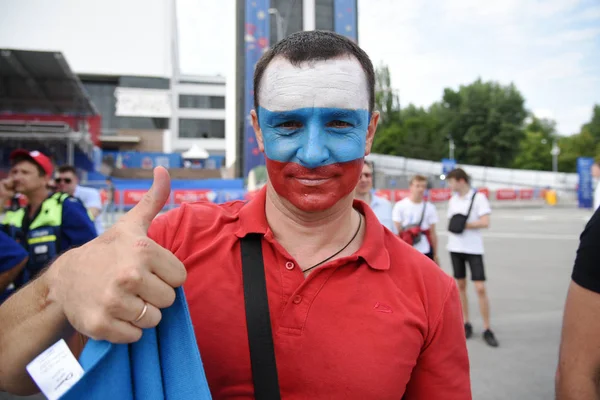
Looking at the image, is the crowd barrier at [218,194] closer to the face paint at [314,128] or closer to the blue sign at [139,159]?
the face paint at [314,128]

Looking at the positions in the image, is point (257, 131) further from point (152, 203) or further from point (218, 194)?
point (218, 194)

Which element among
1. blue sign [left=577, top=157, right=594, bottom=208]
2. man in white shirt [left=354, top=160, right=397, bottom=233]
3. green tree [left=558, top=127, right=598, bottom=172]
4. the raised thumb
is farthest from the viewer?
green tree [left=558, top=127, right=598, bottom=172]

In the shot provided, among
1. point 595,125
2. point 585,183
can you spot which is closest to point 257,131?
point 585,183

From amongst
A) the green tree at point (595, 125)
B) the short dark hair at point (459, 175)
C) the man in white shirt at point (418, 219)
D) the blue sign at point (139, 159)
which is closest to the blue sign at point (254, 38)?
the blue sign at point (139, 159)

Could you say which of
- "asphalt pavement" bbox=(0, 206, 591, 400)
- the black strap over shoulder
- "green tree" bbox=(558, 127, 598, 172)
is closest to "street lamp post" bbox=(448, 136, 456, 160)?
"green tree" bbox=(558, 127, 598, 172)

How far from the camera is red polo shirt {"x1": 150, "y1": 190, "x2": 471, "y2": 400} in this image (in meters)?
1.34

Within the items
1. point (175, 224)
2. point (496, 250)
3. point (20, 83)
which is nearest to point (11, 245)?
point (175, 224)

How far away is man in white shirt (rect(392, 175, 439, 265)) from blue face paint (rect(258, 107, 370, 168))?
3.92 m

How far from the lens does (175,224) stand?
1.55m

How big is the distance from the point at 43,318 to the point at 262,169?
2428cm

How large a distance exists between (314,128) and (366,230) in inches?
18.5

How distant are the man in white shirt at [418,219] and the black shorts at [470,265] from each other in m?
0.29

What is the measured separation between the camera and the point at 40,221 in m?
4.01

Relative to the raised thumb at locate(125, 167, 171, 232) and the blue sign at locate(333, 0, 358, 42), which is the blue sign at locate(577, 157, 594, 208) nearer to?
the blue sign at locate(333, 0, 358, 42)
